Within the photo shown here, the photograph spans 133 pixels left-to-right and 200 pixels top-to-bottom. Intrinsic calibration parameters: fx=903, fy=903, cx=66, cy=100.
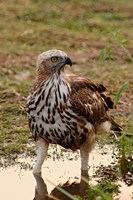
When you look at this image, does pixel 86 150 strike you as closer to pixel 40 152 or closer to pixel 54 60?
pixel 40 152

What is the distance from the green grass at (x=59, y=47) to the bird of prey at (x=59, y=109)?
450 mm

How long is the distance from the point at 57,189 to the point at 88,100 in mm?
1006

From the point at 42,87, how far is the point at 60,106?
27 centimetres

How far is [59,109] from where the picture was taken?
858 centimetres

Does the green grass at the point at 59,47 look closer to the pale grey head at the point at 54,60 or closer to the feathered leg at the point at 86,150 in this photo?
the feathered leg at the point at 86,150

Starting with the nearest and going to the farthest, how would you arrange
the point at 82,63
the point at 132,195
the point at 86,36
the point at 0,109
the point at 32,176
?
the point at 132,195, the point at 32,176, the point at 0,109, the point at 82,63, the point at 86,36

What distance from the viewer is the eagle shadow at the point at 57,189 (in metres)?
8.48

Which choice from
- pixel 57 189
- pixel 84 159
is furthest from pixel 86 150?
pixel 57 189

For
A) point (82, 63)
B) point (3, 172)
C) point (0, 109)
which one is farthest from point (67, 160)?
point (82, 63)

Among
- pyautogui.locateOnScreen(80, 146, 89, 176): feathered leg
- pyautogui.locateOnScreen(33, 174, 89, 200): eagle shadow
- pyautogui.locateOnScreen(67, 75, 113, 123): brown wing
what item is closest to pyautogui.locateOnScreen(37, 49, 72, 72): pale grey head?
pyautogui.locateOnScreen(67, 75, 113, 123): brown wing

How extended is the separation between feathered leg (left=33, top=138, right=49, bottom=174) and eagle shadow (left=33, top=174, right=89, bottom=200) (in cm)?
7

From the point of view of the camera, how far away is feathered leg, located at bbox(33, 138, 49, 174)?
8938mm

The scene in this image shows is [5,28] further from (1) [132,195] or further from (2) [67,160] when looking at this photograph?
(1) [132,195]

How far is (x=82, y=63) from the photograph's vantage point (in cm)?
1369
